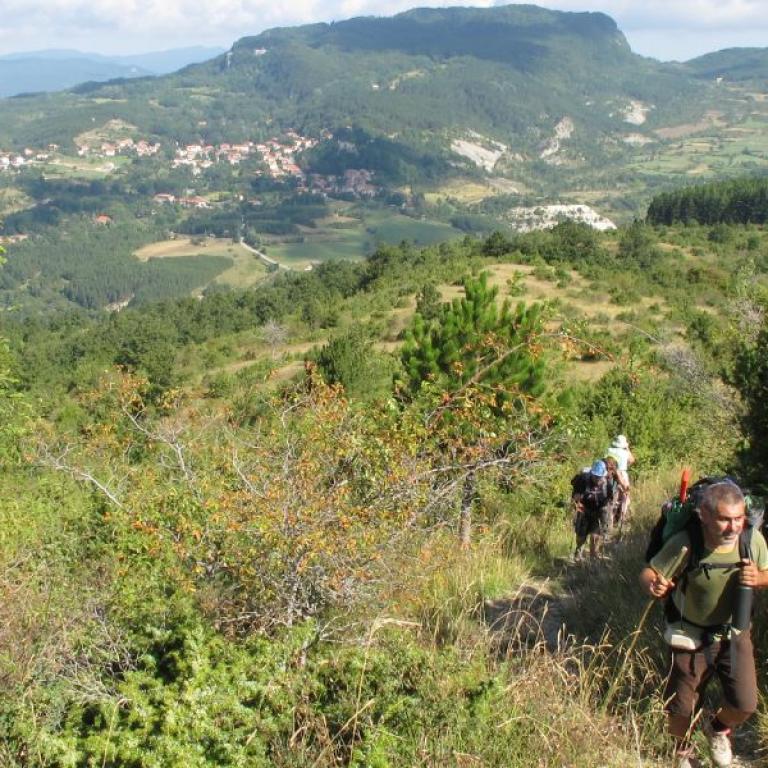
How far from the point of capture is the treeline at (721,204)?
55.7 meters

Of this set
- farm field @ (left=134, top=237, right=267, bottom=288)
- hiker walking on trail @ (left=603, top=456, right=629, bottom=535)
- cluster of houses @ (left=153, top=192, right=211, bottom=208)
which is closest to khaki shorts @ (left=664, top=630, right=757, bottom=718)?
hiker walking on trail @ (left=603, top=456, right=629, bottom=535)

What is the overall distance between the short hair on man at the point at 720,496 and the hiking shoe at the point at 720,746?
0.95 m

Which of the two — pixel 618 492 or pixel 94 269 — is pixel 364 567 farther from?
pixel 94 269

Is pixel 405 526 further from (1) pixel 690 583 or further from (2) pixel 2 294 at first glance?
(2) pixel 2 294

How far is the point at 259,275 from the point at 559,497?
106 m

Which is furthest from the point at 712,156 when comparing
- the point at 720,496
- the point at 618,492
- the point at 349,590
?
the point at 349,590

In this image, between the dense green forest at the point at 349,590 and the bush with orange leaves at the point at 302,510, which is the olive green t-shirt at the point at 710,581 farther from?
the bush with orange leaves at the point at 302,510

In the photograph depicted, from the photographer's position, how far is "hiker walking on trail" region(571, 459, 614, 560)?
235 inches

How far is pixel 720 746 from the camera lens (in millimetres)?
2844

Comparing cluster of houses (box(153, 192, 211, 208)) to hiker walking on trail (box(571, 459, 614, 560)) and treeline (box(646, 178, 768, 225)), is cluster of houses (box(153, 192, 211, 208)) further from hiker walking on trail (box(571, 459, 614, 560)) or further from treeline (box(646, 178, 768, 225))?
hiker walking on trail (box(571, 459, 614, 560))

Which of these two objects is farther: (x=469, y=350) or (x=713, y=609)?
(x=469, y=350)

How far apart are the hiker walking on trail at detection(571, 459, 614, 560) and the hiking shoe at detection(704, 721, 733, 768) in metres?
2.92

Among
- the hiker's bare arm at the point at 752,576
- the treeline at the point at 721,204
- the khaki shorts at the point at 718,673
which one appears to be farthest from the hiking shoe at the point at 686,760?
the treeline at the point at 721,204

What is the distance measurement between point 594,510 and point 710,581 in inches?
121
